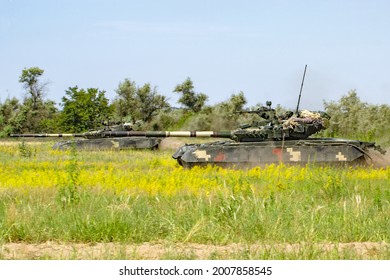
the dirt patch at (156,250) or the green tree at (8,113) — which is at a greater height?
the green tree at (8,113)

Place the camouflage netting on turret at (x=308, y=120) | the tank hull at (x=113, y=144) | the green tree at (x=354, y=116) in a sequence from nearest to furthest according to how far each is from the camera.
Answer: the camouflage netting on turret at (x=308, y=120), the tank hull at (x=113, y=144), the green tree at (x=354, y=116)

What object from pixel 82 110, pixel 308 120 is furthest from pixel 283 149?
pixel 82 110

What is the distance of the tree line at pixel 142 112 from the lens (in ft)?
134

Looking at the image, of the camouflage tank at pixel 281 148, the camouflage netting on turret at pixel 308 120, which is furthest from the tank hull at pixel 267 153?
the camouflage netting on turret at pixel 308 120

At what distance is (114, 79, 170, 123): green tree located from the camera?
1918 inches

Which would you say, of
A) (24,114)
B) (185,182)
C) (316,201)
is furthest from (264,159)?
(24,114)

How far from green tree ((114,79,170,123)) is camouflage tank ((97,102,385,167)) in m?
29.0

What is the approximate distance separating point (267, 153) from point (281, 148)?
0.42m

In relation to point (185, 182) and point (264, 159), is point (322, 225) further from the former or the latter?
point (264, 159)

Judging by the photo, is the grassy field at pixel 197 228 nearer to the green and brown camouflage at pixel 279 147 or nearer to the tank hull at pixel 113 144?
the green and brown camouflage at pixel 279 147

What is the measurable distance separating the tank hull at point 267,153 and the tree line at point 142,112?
1887cm

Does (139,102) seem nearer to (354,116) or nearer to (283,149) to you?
(354,116)
